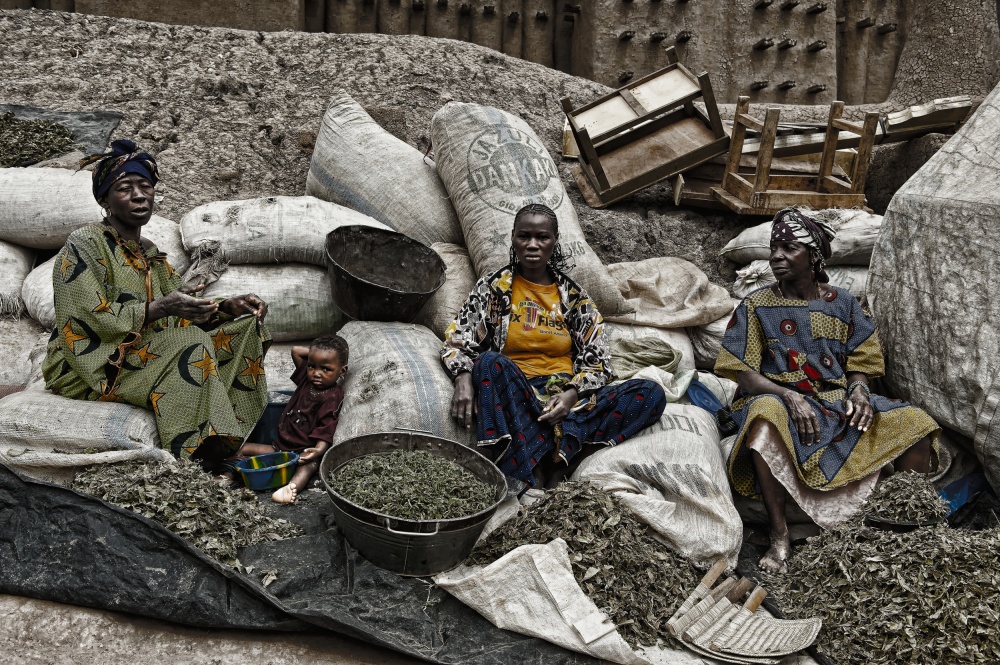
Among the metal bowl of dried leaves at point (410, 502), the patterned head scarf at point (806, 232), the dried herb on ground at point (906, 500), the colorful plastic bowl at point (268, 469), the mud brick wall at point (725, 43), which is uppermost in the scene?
the mud brick wall at point (725, 43)

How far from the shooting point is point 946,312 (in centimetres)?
→ 323

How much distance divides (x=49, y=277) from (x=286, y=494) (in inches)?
69.1

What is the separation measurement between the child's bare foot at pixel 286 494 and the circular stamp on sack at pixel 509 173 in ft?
5.55

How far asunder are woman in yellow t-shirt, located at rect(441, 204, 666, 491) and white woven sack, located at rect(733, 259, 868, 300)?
1306 mm

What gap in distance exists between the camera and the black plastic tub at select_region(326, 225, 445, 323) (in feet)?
11.7

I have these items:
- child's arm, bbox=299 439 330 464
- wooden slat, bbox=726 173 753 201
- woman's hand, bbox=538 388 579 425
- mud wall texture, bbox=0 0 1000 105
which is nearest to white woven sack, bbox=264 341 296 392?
child's arm, bbox=299 439 330 464

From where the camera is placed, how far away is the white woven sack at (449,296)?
12.3ft

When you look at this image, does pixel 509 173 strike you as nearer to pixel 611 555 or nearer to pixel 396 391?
pixel 396 391

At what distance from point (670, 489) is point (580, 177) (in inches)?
116

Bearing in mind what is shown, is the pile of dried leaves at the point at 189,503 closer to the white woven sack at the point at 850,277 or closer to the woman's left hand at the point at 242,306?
the woman's left hand at the point at 242,306

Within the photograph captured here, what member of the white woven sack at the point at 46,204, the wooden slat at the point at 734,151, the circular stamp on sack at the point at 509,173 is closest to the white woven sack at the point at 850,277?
the wooden slat at the point at 734,151

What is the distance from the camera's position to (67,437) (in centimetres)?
273

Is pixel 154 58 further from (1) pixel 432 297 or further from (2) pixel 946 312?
(2) pixel 946 312

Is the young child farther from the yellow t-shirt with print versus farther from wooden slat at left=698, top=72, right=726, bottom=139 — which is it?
wooden slat at left=698, top=72, right=726, bottom=139
